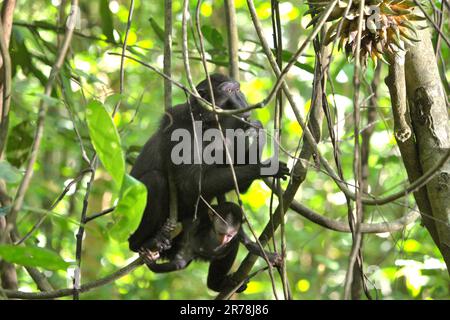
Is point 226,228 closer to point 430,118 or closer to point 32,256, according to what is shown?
point 430,118

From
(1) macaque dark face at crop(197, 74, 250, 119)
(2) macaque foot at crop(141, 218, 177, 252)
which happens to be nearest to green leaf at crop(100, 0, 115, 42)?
(1) macaque dark face at crop(197, 74, 250, 119)

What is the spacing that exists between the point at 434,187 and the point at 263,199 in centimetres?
583

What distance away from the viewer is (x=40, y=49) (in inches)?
189

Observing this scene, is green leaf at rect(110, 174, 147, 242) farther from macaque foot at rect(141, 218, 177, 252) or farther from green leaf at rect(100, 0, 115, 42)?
green leaf at rect(100, 0, 115, 42)

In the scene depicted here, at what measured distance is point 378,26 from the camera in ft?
9.13

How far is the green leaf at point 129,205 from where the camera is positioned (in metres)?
2.23

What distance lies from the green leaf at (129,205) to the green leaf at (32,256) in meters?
0.25

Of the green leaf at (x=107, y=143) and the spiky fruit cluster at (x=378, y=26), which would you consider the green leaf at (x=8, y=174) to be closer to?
the green leaf at (x=107, y=143)

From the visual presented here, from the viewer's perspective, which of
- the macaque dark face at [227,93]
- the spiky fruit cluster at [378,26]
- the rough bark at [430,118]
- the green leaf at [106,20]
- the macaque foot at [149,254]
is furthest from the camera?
the macaque dark face at [227,93]

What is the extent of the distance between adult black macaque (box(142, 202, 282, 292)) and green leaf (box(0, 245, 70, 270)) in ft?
8.34

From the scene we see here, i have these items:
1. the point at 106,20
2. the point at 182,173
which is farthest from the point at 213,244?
the point at 106,20

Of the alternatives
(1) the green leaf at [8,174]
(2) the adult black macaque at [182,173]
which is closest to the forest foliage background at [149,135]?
(2) the adult black macaque at [182,173]

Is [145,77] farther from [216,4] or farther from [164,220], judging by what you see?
[164,220]
